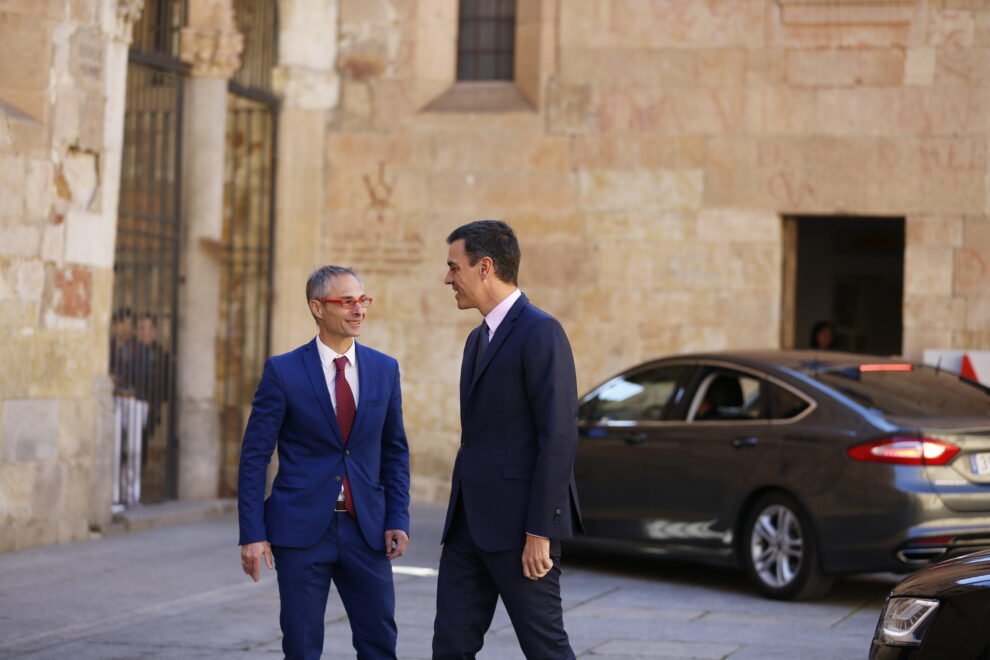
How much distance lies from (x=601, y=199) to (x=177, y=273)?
423 centimetres

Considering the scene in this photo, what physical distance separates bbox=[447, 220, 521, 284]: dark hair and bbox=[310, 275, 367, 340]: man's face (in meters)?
0.54

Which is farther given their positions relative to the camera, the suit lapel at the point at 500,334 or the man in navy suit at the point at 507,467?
the suit lapel at the point at 500,334

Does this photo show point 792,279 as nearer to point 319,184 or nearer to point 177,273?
point 319,184

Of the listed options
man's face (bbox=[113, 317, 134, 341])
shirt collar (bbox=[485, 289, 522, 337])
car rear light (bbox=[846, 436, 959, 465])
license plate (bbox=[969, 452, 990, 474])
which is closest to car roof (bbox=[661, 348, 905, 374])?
car rear light (bbox=[846, 436, 959, 465])

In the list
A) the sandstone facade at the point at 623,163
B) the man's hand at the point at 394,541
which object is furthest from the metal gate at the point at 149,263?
the man's hand at the point at 394,541

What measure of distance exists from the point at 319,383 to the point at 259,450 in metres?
0.32

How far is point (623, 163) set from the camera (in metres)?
16.1

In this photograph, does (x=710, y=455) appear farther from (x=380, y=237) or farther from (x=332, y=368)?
(x=380, y=237)

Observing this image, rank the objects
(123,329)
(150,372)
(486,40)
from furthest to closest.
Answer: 1. (486,40)
2. (150,372)
3. (123,329)

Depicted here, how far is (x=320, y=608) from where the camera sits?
570cm

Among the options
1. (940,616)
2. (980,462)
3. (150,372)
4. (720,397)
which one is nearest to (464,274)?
(940,616)

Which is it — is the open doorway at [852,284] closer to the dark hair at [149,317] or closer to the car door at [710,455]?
the dark hair at [149,317]

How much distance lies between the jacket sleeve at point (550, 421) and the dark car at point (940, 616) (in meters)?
1.12

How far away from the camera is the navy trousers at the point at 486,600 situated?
17.1ft
